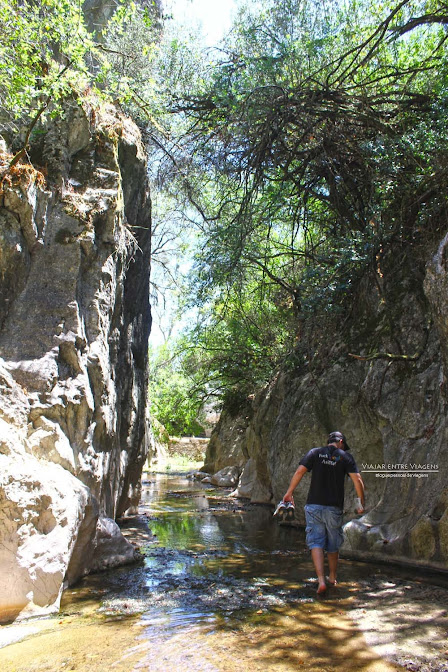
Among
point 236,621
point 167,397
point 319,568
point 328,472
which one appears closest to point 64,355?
point 328,472

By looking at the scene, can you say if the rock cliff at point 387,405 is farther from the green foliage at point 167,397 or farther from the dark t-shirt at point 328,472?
the green foliage at point 167,397

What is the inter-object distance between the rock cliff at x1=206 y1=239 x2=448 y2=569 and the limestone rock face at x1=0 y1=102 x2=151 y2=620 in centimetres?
336

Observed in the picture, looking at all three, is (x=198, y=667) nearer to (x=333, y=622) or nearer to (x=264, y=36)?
(x=333, y=622)

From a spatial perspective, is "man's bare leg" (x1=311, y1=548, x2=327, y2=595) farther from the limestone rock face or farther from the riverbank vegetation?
the riverbank vegetation

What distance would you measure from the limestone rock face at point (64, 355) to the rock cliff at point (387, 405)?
336cm

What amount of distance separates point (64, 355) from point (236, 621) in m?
3.89

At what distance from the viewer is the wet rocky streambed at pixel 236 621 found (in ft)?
11.7

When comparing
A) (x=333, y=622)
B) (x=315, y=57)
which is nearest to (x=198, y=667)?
(x=333, y=622)

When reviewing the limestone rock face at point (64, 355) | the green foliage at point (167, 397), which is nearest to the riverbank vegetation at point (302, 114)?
the limestone rock face at point (64, 355)

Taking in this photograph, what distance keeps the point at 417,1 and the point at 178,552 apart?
9631 millimetres

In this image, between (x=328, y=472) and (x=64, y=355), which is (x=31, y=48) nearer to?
(x=64, y=355)

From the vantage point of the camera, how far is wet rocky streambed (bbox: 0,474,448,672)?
3.58 meters

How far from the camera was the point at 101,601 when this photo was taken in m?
5.00

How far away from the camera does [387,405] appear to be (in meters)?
7.86
